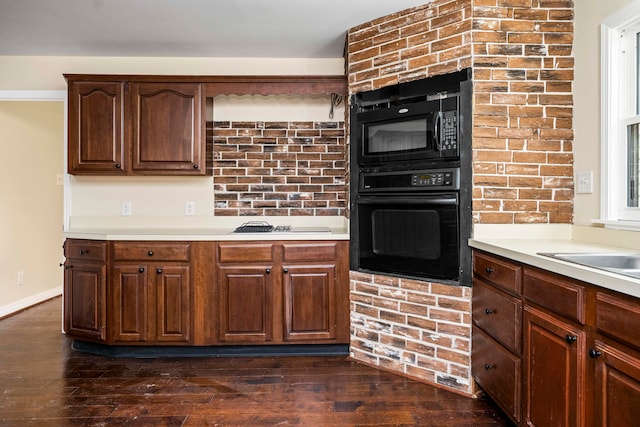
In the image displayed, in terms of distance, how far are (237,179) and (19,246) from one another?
2.57 m

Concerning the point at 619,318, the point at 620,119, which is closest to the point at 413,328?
the point at 619,318

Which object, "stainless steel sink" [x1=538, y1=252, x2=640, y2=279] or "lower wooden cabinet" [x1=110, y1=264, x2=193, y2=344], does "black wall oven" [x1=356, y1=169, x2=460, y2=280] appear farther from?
"lower wooden cabinet" [x1=110, y1=264, x2=193, y2=344]

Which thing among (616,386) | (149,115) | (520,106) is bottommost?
(616,386)

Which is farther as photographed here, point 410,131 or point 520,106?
point 410,131

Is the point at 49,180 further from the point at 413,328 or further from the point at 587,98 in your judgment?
the point at 587,98

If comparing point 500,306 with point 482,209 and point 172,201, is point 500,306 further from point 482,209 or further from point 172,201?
point 172,201

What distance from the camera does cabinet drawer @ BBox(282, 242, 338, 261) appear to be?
2750 millimetres

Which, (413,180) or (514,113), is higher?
(514,113)

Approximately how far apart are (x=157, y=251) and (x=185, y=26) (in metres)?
1.60

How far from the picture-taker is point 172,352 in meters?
2.82

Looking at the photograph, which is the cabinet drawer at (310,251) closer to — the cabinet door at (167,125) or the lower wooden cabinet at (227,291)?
the lower wooden cabinet at (227,291)

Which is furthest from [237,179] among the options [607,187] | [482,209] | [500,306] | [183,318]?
[607,187]

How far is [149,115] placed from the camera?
3.00m

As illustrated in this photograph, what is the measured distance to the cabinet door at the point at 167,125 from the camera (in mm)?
2998
